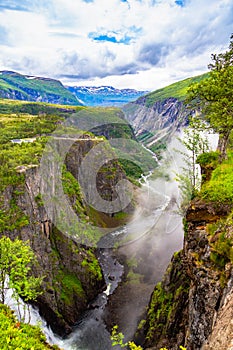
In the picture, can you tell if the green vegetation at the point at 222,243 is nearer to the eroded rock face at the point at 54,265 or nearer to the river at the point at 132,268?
the river at the point at 132,268

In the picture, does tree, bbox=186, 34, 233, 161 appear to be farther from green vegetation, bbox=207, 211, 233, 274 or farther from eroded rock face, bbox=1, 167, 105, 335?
eroded rock face, bbox=1, 167, 105, 335

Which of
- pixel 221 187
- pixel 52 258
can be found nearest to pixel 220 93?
pixel 221 187

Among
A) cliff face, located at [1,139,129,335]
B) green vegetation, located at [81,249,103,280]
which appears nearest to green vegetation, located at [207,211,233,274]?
cliff face, located at [1,139,129,335]

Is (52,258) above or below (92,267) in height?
above

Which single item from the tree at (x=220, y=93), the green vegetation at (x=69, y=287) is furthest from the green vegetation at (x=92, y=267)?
the tree at (x=220, y=93)

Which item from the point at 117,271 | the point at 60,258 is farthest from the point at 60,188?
the point at 117,271

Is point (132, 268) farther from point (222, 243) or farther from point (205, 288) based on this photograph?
point (222, 243)
